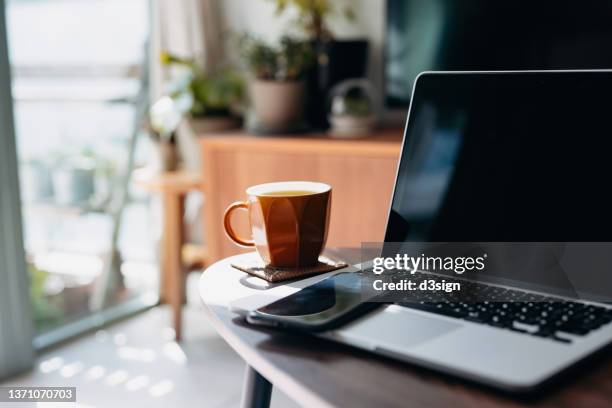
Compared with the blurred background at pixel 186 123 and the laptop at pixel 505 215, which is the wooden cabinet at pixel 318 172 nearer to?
the blurred background at pixel 186 123

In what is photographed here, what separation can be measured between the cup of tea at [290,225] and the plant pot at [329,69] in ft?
5.19

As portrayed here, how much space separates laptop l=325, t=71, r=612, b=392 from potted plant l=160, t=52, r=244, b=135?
1750 mm

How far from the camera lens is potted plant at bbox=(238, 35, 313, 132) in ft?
7.72

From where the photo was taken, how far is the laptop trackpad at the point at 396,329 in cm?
61

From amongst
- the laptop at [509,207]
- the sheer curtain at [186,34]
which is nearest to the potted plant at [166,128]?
the sheer curtain at [186,34]

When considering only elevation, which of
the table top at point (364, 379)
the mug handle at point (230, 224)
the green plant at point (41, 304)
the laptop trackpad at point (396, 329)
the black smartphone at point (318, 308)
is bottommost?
the green plant at point (41, 304)

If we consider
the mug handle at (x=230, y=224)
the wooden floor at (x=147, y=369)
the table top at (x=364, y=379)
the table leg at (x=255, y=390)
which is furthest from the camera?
the wooden floor at (x=147, y=369)

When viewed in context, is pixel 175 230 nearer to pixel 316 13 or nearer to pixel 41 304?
pixel 41 304

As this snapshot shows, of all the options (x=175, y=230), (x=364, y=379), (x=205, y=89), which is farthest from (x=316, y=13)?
(x=364, y=379)

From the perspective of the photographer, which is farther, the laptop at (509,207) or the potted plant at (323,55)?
the potted plant at (323,55)

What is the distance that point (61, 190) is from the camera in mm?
2604

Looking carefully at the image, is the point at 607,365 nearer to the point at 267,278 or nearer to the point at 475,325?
the point at 475,325

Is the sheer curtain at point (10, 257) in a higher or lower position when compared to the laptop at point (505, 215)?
lower

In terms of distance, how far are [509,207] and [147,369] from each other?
5.79 ft
